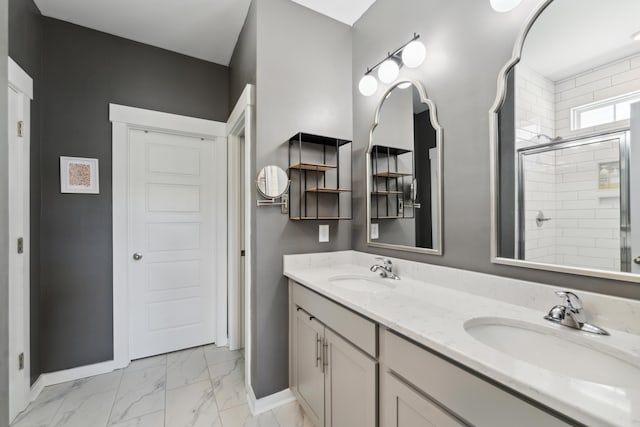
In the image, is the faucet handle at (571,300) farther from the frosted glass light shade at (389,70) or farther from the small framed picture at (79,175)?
the small framed picture at (79,175)

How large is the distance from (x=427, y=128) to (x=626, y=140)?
2.56 feet

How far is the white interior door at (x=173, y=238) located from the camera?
2350mm

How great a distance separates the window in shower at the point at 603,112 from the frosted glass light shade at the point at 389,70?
942 millimetres

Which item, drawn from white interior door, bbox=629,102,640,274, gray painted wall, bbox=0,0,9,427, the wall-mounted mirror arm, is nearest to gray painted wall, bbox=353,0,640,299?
white interior door, bbox=629,102,640,274

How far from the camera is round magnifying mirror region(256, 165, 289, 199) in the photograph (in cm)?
171

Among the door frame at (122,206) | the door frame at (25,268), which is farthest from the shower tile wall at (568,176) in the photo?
the door frame at (25,268)

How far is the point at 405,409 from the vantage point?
2.88ft

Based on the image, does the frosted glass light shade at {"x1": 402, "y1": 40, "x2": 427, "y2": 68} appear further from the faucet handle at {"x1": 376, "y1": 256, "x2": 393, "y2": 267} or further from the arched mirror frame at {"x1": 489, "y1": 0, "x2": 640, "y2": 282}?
the faucet handle at {"x1": 376, "y1": 256, "x2": 393, "y2": 267}

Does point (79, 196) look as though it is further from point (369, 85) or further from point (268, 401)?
point (369, 85)

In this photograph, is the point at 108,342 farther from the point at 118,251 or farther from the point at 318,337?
the point at 318,337

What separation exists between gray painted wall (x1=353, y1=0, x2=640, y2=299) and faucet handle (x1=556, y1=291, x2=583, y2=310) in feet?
0.29

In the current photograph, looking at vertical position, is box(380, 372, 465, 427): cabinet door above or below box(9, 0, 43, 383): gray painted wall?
below

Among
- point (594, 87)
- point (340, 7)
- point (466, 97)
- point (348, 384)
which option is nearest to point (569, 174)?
point (594, 87)

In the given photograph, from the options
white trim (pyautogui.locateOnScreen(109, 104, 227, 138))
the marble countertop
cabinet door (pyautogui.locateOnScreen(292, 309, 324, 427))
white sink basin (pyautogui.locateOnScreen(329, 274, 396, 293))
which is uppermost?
white trim (pyautogui.locateOnScreen(109, 104, 227, 138))
